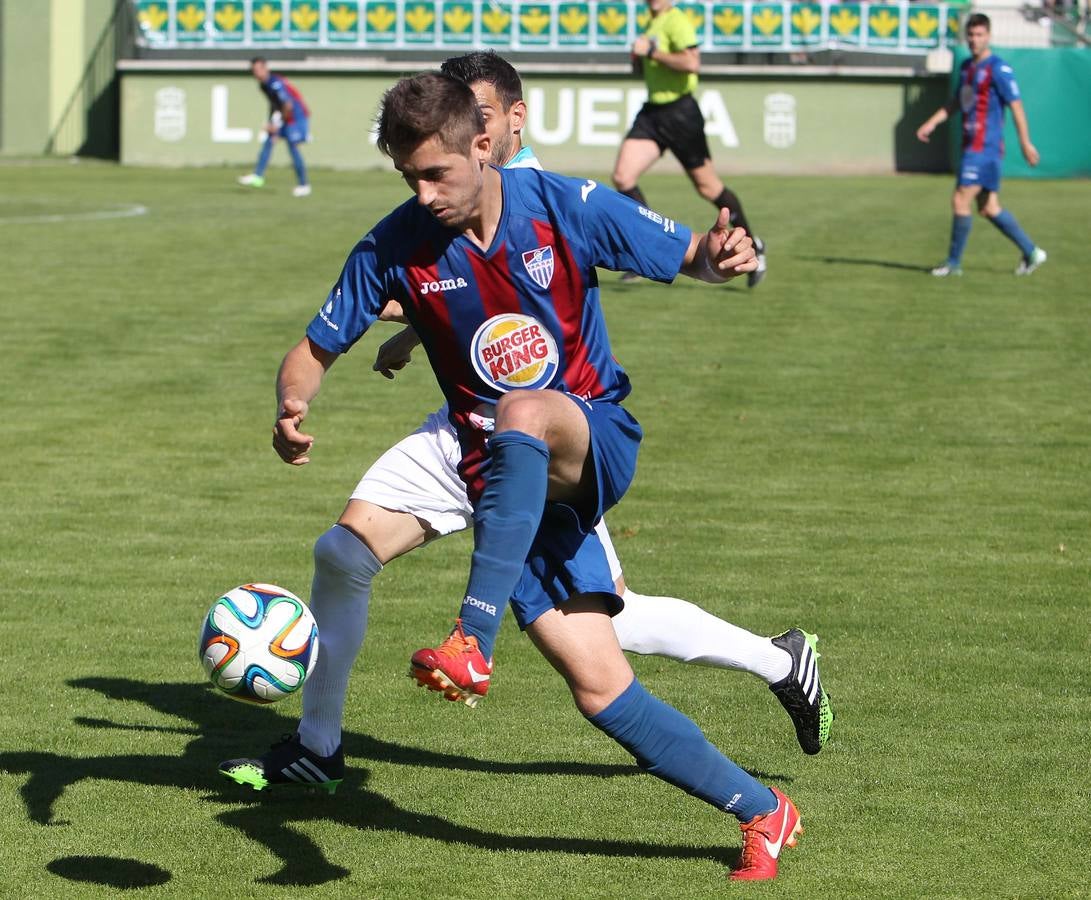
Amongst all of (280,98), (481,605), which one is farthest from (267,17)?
(481,605)

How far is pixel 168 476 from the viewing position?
9.86 meters

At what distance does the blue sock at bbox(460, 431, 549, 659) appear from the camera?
3.85 meters

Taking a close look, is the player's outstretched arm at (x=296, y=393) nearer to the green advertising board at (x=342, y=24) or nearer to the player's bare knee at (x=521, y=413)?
the player's bare knee at (x=521, y=413)

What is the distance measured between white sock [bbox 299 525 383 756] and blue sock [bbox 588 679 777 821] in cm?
96

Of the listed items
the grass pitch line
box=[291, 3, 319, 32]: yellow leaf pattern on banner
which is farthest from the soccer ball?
box=[291, 3, 319, 32]: yellow leaf pattern on banner

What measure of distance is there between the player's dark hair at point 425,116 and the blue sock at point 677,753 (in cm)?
141

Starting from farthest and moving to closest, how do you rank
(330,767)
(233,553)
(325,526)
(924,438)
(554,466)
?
1. (924,438)
2. (325,526)
3. (233,553)
4. (330,767)
5. (554,466)

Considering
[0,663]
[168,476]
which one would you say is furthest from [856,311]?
[0,663]

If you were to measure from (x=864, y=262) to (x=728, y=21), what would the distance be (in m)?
18.4

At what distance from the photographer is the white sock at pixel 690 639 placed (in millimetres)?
5051

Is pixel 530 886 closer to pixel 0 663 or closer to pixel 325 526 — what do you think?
pixel 0 663

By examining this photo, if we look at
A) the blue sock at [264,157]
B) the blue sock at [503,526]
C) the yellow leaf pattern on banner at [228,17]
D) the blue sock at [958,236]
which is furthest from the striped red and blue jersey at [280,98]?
the blue sock at [503,526]

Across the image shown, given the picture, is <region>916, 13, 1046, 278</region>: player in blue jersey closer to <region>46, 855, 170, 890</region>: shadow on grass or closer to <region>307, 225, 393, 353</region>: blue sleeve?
<region>307, 225, 393, 353</region>: blue sleeve

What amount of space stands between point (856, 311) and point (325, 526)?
7625mm
